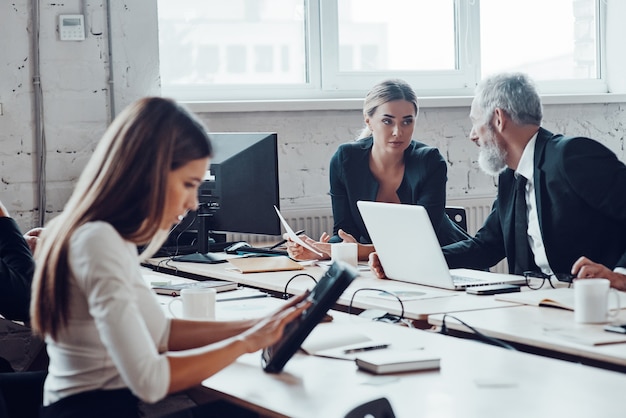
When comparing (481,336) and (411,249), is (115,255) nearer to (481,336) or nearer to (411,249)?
(481,336)

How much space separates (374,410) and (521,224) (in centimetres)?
171

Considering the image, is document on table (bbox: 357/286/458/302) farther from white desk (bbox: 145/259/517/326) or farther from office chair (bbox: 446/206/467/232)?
office chair (bbox: 446/206/467/232)

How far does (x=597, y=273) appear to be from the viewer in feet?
7.72

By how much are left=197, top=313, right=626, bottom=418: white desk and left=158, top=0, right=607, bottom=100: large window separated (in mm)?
2586

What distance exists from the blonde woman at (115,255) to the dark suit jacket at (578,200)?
4.82 ft

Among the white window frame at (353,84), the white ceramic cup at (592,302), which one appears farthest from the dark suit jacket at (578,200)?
the white window frame at (353,84)

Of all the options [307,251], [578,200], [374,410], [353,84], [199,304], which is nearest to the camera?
[374,410]

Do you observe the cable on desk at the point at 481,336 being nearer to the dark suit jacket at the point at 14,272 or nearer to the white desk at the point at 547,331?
the white desk at the point at 547,331

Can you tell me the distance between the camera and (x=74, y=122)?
150 inches

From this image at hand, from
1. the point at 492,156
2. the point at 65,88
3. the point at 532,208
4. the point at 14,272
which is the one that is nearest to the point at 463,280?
the point at 532,208

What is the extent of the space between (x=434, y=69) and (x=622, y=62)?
106 cm

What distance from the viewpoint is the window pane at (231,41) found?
4180 mm

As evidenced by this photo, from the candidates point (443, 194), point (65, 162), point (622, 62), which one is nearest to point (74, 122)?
point (65, 162)

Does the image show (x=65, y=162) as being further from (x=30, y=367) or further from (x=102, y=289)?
(x=102, y=289)
